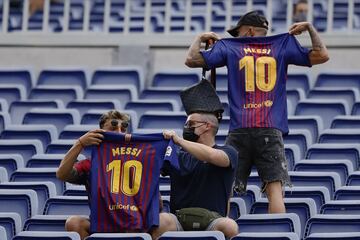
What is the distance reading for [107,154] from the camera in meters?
12.9

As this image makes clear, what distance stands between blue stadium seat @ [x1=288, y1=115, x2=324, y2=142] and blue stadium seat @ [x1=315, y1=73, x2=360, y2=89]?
1.42 meters

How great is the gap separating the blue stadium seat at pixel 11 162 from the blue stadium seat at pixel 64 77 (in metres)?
2.79

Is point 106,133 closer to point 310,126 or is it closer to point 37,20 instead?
point 310,126

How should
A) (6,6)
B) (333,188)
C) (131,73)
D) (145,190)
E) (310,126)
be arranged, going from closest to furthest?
(145,190)
(333,188)
(310,126)
(131,73)
(6,6)

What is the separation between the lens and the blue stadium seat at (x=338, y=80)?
17.0 m

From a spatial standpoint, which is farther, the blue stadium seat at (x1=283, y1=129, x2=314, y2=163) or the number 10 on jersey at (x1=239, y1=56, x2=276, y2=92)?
the blue stadium seat at (x1=283, y1=129, x2=314, y2=163)

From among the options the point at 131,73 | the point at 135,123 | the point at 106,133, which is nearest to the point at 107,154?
the point at 106,133

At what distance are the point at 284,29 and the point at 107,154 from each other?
6.70 metres

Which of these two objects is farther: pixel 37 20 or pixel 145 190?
pixel 37 20

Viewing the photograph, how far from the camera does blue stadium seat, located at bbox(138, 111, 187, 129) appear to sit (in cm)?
1588

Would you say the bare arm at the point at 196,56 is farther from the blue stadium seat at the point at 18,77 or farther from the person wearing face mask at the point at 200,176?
the blue stadium seat at the point at 18,77

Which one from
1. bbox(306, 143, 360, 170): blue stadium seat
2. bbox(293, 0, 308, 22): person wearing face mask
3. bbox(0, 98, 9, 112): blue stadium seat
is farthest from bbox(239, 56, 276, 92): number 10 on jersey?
bbox(293, 0, 308, 22): person wearing face mask

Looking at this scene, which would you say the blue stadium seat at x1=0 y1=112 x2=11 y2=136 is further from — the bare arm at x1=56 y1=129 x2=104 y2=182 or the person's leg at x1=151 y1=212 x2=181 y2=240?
the person's leg at x1=151 y1=212 x2=181 y2=240

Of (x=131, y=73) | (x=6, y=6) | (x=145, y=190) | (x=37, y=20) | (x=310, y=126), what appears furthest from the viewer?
(x=37, y=20)
